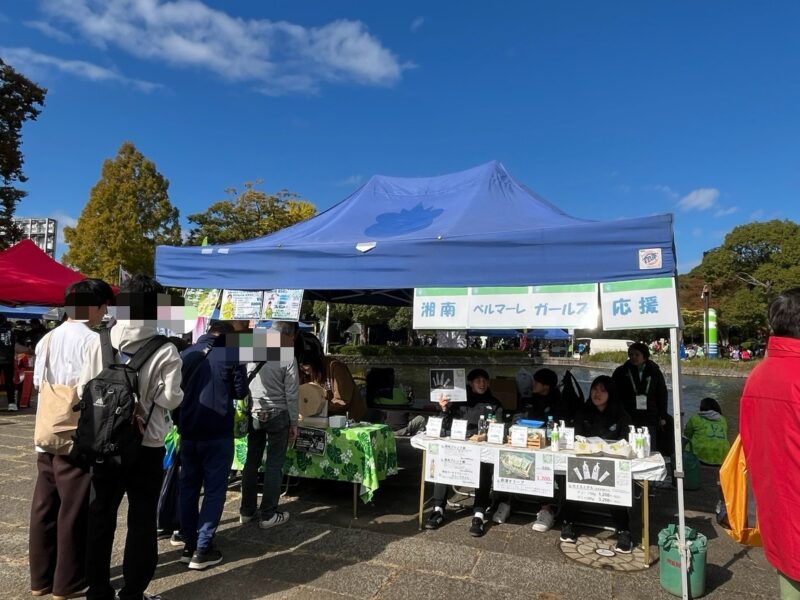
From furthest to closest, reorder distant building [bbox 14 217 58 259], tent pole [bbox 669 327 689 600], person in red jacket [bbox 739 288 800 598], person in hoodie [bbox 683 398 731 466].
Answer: distant building [bbox 14 217 58 259], person in hoodie [bbox 683 398 731 466], tent pole [bbox 669 327 689 600], person in red jacket [bbox 739 288 800 598]

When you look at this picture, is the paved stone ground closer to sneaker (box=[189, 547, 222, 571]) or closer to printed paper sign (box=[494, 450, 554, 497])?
sneaker (box=[189, 547, 222, 571])

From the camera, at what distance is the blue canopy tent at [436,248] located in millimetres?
3865

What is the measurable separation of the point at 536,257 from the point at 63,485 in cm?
349

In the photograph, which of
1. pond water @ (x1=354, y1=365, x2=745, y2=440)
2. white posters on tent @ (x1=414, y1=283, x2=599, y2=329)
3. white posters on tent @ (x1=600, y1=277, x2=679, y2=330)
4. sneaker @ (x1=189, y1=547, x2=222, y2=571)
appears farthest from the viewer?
pond water @ (x1=354, y1=365, x2=745, y2=440)

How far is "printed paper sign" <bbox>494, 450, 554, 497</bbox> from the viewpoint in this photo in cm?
394

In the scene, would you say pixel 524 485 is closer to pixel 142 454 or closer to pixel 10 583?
pixel 142 454

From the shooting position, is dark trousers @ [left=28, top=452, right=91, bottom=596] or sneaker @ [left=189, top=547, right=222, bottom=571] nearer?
dark trousers @ [left=28, top=452, right=91, bottom=596]

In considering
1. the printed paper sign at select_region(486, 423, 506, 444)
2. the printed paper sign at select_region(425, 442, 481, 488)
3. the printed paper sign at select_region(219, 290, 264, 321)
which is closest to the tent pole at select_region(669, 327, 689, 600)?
the printed paper sign at select_region(486, 423, 506, 444)

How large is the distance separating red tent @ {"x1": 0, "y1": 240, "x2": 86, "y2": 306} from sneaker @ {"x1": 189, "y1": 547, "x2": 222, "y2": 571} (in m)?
6.33

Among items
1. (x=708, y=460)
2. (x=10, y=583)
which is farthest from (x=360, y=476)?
(x=708, y=460)

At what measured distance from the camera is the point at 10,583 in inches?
125

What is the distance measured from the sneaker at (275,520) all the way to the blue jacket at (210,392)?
41.1 inches

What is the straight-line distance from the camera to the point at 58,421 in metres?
2.73

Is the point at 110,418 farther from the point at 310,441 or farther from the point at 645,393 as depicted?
the point at 645,393
